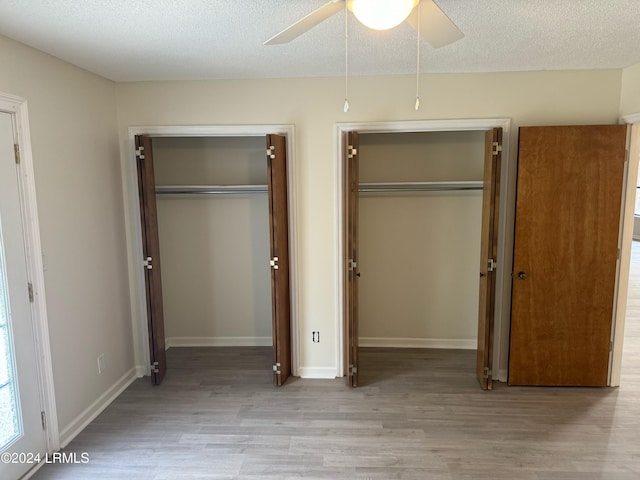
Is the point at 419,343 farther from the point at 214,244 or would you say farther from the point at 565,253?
the point at 214,244

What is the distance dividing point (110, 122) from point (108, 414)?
217cm

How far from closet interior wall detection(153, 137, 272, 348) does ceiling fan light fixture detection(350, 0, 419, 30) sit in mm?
2424

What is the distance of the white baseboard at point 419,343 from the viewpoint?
414cm

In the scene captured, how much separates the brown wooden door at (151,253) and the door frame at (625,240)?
3.54 m

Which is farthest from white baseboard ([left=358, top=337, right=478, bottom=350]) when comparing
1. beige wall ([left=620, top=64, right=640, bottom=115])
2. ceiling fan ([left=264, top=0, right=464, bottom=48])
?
ceiling fan ([left=264, top=0, right=464, bottom=48])

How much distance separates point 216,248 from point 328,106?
1.74 metres

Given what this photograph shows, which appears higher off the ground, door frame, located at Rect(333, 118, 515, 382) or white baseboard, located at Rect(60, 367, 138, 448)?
door frame, located at Rect(333, 118, 515, 382)

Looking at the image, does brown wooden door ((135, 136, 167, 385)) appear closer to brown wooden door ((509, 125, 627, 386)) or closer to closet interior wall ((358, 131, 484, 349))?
closet interior wall ((358, 131, 484, 349))

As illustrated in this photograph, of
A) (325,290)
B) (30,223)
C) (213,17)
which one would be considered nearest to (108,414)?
(30,223)

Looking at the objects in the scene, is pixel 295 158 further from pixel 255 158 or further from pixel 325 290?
pixel 325 290

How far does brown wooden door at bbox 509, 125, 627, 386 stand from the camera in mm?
3037

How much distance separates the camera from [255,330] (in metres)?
4.20

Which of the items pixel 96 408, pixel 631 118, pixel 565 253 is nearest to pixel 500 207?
pixel 565 253

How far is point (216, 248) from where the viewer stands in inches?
160
